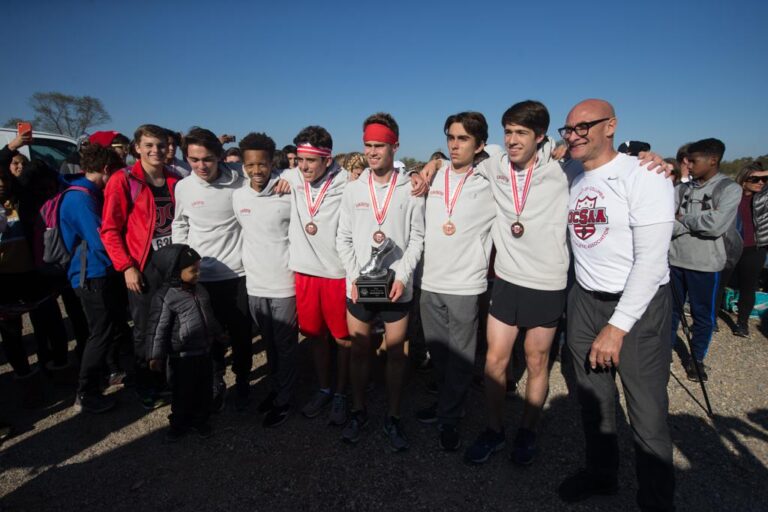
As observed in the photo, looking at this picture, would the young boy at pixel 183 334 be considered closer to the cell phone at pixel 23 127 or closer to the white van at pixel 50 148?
the cell phone at pixel 23 127

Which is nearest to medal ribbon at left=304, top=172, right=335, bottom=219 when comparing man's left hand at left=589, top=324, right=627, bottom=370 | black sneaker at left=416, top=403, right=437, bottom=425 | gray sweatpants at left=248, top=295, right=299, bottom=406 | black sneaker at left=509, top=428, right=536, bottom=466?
gray sweatpants at left=248, top=295, right=299, bottom=406

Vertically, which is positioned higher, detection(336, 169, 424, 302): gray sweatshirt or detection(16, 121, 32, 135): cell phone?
detection(16, 121, 32, 135): cell phone

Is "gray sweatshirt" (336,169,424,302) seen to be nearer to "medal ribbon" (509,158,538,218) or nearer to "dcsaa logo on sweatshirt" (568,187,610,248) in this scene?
"medal ribbon" (509,158,538,218)

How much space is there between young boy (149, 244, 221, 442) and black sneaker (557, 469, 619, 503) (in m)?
2.97

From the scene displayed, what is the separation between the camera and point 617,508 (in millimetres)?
2666

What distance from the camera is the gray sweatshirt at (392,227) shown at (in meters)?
3.10

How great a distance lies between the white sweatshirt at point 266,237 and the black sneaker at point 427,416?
1.66 m

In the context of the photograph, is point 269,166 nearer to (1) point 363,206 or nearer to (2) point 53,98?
(1) point 363,206

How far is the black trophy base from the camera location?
286cm

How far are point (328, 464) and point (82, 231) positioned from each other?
10.5 ft

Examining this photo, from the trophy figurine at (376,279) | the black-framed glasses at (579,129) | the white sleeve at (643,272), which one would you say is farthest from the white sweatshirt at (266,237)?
the white sleeve at (643,272)

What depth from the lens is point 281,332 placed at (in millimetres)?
3594

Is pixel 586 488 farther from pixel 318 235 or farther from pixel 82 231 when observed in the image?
pixel 82 231

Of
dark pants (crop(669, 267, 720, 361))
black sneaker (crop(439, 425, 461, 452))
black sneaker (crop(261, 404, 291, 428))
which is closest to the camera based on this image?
black sneaker (crop(439, 425, 461, 452))
